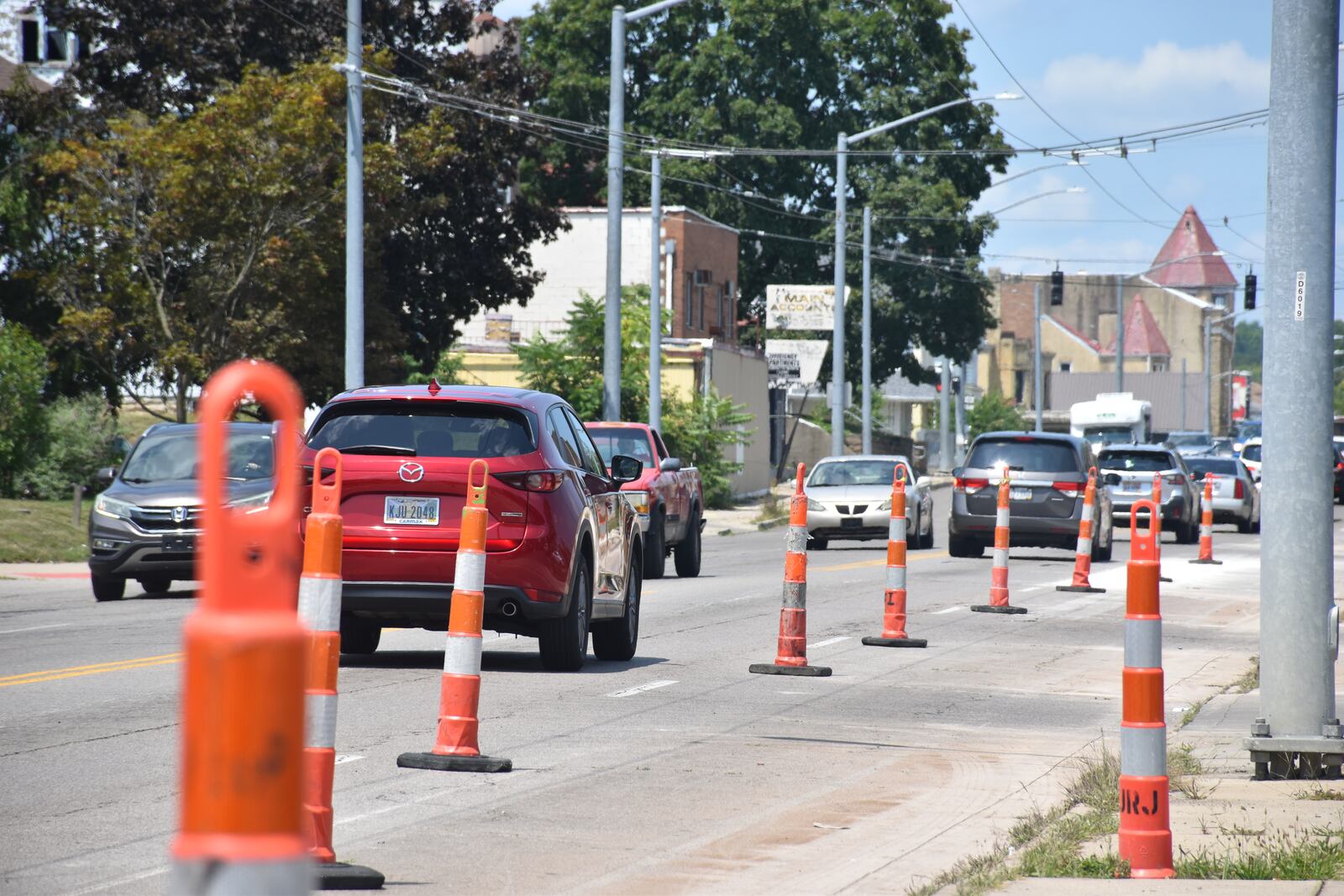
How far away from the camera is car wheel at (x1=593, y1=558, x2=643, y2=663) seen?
44.9ft

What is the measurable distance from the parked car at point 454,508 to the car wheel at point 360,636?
51 cm

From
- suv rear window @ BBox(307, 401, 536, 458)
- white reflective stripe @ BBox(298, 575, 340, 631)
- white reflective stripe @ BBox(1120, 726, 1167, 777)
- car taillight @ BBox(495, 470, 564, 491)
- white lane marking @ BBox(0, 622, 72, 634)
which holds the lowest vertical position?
white lane marking @ BBox(0, 622, 72, 634)

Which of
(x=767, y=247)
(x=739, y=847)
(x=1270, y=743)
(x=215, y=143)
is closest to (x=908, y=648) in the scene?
(x=1270, y=743)

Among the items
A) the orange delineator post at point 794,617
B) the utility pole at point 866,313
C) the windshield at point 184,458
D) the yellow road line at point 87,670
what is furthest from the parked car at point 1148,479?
the yellow road line at point 87,670

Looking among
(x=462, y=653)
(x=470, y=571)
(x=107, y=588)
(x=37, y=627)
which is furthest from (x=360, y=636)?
(x=107, y=588)

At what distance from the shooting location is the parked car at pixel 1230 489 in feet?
133

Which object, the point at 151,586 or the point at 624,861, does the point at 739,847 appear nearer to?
the point at 624,861

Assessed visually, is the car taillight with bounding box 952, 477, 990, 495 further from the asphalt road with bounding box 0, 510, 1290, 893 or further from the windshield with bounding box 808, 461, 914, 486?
the asphalt road with bounding box 0, 510, 1290, 893

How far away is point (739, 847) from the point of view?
23.8ft

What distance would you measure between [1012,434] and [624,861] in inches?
878

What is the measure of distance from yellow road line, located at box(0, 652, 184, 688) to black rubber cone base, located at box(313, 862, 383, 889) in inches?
242

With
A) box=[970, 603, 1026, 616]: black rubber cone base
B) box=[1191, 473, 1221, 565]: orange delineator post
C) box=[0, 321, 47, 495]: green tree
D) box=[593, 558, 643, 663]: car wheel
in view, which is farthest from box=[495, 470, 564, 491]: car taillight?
box=[0, 321, 47, 495]: green tree

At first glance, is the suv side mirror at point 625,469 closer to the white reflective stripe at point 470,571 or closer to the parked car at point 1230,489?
the white reflective stripe at point 470,571

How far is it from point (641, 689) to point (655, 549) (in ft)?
36.4
